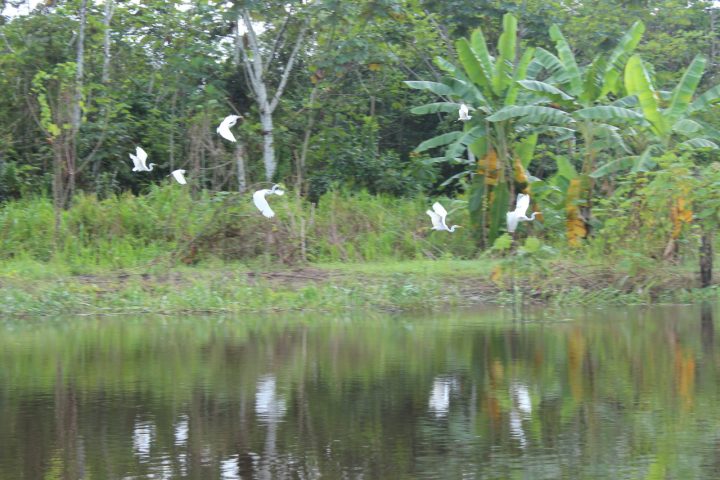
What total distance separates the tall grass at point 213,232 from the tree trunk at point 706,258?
148 inches

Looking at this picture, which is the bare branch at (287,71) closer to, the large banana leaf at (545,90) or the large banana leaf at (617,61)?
the large banana leaf at (545,90)

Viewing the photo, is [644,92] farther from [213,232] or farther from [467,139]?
[213,232]

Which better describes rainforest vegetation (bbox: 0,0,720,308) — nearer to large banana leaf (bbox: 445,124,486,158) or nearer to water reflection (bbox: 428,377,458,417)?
large banana leaf (bbox: 445,124,486,158)

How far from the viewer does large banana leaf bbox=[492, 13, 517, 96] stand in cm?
1562

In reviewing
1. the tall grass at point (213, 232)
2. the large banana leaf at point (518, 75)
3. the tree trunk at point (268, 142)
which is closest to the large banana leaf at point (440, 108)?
the large banana leaf at point (518, 75)

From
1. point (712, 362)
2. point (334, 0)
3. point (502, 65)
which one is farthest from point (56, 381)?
point (334, 0)

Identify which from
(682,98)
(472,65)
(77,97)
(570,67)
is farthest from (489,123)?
(77,97)

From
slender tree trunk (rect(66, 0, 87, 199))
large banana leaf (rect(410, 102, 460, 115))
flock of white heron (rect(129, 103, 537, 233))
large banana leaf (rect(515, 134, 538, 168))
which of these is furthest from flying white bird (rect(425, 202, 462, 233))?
slender tree trunk (rect(66, 0, 87, 199))

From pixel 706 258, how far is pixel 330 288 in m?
5.26

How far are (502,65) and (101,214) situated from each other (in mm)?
6727

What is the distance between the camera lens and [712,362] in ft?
28.5

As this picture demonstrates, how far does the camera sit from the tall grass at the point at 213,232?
48.7ft

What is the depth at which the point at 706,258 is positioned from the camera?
45.5 ft

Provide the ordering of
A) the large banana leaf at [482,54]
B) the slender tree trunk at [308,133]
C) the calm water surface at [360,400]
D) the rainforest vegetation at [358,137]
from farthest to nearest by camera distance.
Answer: the slender tree trunk at [308,133], the large banana leaf at [482,54], the rainforest vegetation at [358,137], the calm water surface at [360,400]
